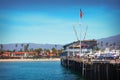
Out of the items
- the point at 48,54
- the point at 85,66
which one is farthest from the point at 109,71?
the point at 48,54

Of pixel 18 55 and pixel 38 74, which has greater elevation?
pixel 18 55

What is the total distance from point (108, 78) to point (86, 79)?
844 cm

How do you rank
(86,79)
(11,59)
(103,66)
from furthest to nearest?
1. (11,59)
2. (86,79)
3. (103,66)

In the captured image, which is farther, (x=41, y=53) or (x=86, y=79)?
(x=41, y=53)

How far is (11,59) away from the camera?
14925 cm

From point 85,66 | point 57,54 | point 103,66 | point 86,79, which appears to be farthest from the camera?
point 57,54

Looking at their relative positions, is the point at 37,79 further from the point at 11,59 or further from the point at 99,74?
the point at 11,59

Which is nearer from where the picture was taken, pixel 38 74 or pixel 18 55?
pixel 38 74

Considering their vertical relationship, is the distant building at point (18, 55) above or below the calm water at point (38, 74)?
above

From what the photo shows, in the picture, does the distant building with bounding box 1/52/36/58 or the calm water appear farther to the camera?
the distant building with bounding box 1/52/36/58

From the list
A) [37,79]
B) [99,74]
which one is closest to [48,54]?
[37,79]

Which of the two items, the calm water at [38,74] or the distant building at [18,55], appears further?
the distant building at [18,55]

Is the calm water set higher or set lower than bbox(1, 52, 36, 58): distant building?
lower

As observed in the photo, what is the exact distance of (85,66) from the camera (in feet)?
132
